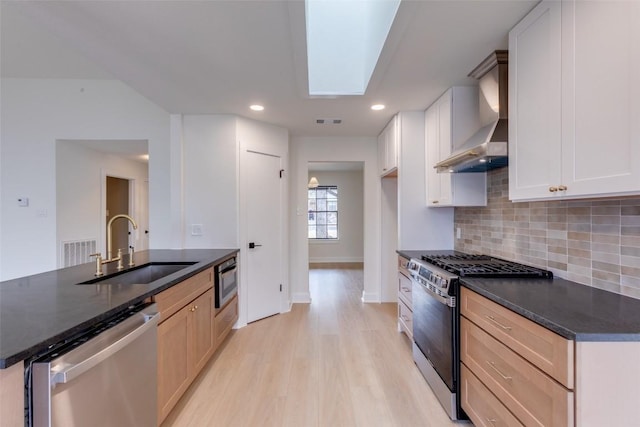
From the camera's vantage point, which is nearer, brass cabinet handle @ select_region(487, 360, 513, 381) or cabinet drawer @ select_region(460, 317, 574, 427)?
cabinet drawer @ select_region(460, 317, 574, 427)

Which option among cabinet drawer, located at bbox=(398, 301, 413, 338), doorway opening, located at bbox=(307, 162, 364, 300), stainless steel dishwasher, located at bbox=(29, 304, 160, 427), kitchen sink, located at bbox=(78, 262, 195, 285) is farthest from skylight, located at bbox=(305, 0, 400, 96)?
doorway opening, located at bbox=(307, 162, 364, 300)

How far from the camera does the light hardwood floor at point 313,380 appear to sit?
1.92m

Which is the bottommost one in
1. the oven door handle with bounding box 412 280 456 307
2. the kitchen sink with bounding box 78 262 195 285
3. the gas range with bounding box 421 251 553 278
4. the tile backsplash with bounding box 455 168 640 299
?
the oven door handle with bounding box 412 280 456 307

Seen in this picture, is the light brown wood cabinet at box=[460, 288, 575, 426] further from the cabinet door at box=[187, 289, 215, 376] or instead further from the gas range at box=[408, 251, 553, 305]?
the cabinet door at box=[187, 289, 215, 376]

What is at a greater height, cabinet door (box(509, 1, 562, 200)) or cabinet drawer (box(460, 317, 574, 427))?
cabinet door (box(509, 1, 562, 200))

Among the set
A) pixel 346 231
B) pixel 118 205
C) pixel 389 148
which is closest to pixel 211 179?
pixel 389 148

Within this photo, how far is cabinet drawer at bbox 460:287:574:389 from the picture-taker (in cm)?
105

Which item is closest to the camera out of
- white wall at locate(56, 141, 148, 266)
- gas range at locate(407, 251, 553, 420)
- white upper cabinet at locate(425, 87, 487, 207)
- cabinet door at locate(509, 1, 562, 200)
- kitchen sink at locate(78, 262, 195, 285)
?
cabinet door at locate(509, 1, 562, 200)

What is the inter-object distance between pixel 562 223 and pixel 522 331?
91cm

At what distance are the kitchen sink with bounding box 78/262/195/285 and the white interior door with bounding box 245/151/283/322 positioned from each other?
1075 mm

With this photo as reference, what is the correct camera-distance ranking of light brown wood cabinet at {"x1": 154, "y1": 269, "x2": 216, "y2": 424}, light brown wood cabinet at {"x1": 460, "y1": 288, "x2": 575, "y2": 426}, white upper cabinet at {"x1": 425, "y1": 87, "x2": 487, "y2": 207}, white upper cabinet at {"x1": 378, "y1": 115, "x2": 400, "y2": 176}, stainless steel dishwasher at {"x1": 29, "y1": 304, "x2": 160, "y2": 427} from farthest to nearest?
white upper cabinet at {"x1": 378, "y1": 115, "x2": 400, "y2": 176}, white upper cabinet at {"x1": 425, "y1": 87, "x2": 487, "y2": 207}, light brown wood cabinet at {"x1": 154, "y1": 269, "x2": 216, "y2": 424}, light brown wood cabinet at {"x1": 460, "y1": 288, "x2": 575, "y2": 426}, stainless steel dishwasher at {"x1": 29, "y1": 304, "x2": 160, "y2": 427}

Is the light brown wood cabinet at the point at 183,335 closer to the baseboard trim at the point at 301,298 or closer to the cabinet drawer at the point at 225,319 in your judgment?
the cabinet drawer at the point at 225,319

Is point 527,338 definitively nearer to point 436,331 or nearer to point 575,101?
point 436,331

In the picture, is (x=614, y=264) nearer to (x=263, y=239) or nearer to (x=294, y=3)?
(x=294, y=3)
